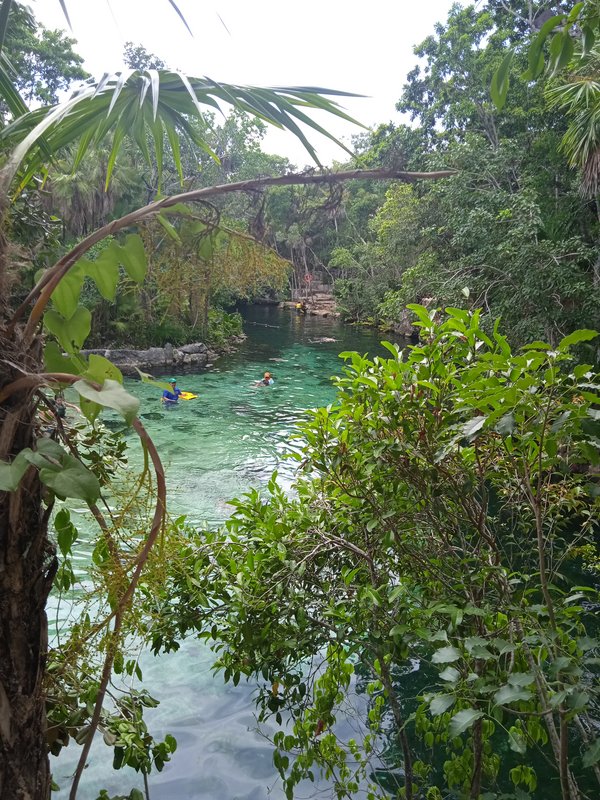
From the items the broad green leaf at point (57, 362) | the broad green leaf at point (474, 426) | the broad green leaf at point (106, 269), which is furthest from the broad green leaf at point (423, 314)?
the broad green leaf at point (57, 362)

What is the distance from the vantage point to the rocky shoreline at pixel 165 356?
1480cm

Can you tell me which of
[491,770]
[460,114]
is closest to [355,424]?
[491,770]

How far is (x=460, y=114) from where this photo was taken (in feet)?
44.1

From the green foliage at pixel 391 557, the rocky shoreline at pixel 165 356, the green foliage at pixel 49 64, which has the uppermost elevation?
the green foliage at pixel 49 64

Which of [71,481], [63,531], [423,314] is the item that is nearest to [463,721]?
[71,481]

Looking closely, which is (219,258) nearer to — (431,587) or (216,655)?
(431,587)

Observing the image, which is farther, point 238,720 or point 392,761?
point 238,720

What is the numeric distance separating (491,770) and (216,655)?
91.1 inches

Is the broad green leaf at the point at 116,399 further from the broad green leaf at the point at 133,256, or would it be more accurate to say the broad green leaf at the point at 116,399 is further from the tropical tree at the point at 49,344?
the broad green leaf at the point at 133,256

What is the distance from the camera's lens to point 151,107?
1.24m

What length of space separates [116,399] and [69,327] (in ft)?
1.17

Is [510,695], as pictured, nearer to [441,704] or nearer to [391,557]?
[441,704]

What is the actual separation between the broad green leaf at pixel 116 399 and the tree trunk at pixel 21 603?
1.09 feet

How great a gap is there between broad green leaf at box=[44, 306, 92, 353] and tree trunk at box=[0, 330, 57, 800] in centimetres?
9
